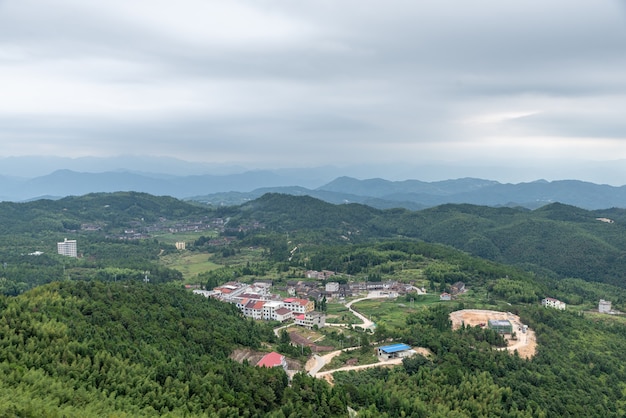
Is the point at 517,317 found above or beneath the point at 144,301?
beneath

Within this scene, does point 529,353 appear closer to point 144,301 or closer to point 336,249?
point 144,301

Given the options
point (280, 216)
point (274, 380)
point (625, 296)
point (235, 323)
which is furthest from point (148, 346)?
point (280, 216)

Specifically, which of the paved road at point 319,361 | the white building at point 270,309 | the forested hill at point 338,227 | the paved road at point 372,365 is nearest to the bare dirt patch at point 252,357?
the paved road at point 319,361

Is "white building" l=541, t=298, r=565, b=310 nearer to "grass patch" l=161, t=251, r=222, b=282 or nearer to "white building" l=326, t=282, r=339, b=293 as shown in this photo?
Answer: "white building" l=326, t=282, r=339, b=293

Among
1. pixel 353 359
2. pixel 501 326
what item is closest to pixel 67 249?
pixel 353 359

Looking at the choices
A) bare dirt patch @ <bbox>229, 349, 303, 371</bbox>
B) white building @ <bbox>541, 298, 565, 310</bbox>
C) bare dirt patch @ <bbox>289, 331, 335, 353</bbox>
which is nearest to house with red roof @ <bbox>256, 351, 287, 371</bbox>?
bare dirt patch @ <bbox>229, 349, 303, 371</bbox>

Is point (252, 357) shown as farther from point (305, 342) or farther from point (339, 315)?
point (339, 315)

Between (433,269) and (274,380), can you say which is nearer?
(274,380)
